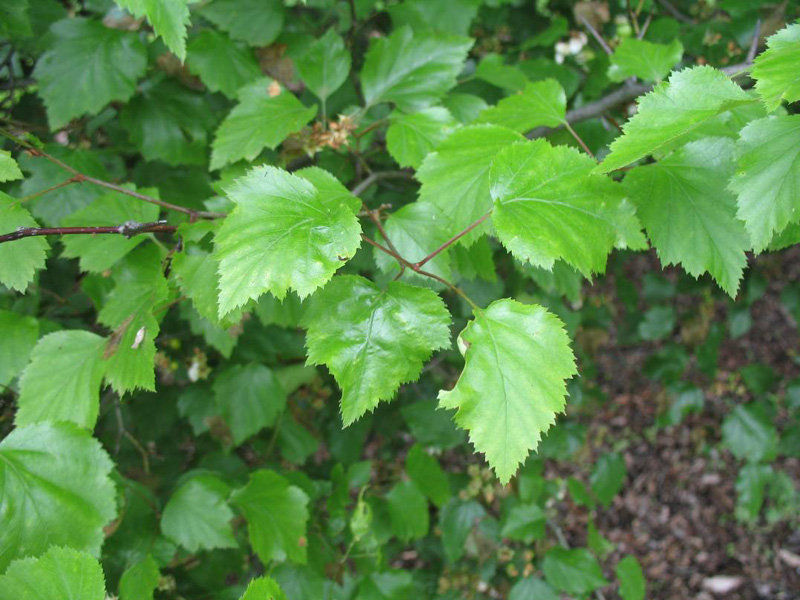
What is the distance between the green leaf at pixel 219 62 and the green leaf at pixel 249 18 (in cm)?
4

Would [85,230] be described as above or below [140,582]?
above

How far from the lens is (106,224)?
1490 mm

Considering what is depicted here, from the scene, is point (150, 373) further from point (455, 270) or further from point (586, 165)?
point (586, 165)

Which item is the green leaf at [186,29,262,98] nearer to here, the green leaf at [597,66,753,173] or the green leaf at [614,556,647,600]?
the green leaf at [597,66,753,173]

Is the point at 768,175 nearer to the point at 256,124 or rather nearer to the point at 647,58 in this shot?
the point at 647,58

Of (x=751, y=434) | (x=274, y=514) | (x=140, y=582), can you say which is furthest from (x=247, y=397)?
(x=751, y=434)

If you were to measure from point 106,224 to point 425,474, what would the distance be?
141 centimetres

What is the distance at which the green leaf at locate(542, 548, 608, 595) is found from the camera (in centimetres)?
225

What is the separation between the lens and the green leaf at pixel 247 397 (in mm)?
2174

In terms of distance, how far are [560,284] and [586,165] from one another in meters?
1.08

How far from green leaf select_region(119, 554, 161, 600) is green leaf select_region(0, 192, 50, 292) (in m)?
0.69

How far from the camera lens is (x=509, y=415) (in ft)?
3.34

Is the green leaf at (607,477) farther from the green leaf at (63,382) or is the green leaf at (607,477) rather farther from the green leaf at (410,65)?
the green leaf at (63,382)

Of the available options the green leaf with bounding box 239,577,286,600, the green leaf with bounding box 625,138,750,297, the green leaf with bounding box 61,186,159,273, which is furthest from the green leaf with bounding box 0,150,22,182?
Answer: the green leaf with bounding box 625,138,750,297
